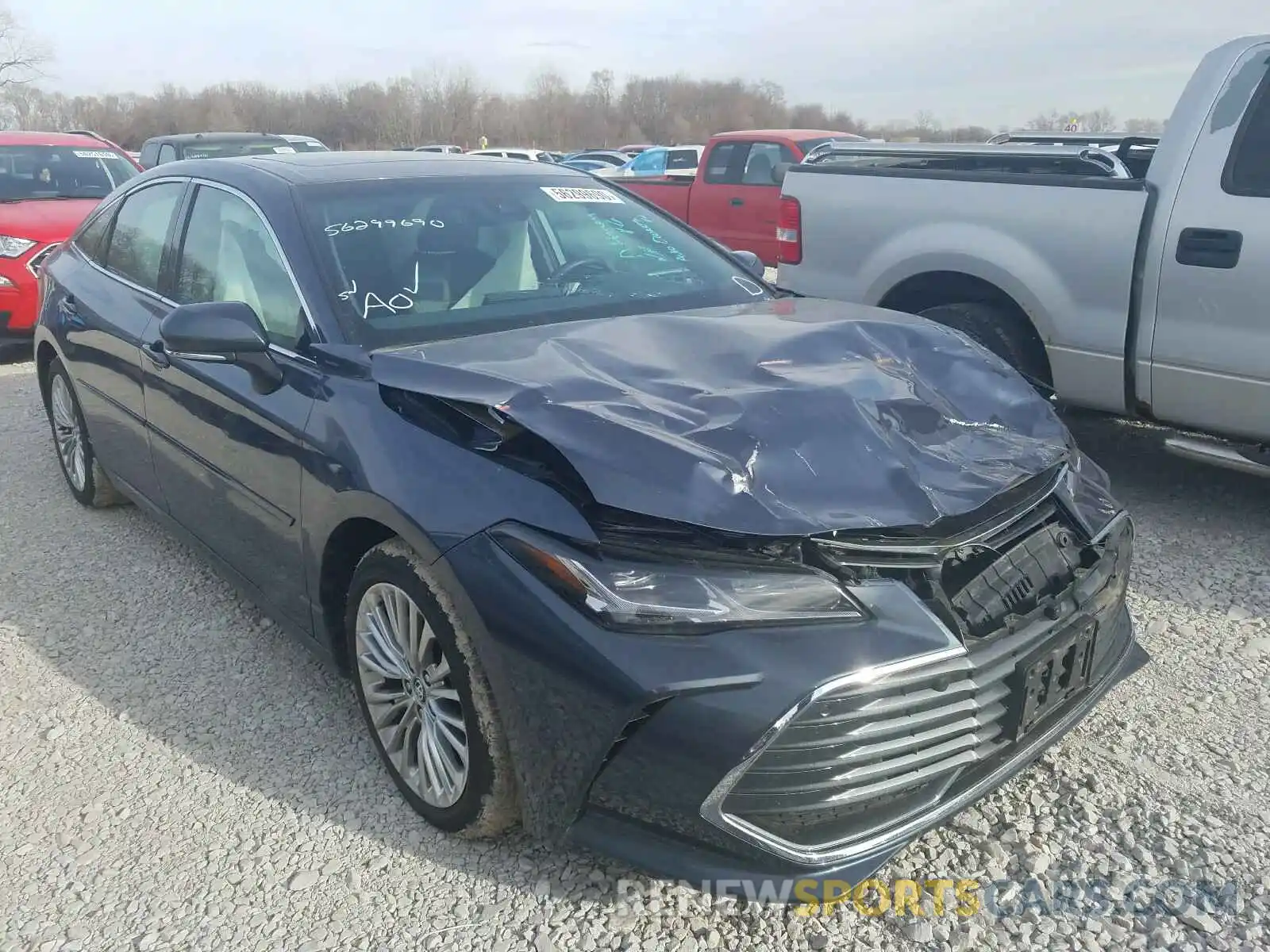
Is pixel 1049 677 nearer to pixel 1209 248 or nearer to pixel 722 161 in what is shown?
pixel 1209 248

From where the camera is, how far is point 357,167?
3475 millimetres

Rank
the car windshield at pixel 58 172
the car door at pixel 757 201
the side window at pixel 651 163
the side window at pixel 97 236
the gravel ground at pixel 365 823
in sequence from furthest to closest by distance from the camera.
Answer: the side window at pixel 651 163 → the car door at pixel 757 201 → the car windshield at pixel 58 172 → the side window at pixel 97 236 → the gravel ground at pixel 365 823

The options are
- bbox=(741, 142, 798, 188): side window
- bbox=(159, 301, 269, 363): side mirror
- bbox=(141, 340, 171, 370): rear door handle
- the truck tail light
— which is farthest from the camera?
bbox=(741, 142, 798, 188): side window

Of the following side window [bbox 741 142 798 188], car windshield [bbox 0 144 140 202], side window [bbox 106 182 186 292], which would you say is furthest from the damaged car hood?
side window [bbox 741 142 798 188]

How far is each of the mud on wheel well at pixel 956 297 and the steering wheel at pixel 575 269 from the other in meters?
1.69

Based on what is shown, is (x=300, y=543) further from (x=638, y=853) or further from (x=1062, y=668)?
(x=1062, y=668)

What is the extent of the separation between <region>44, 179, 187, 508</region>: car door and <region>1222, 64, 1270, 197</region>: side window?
3984mm

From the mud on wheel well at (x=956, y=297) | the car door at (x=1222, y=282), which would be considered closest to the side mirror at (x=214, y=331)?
the mud on wheel well at (x=956, y=297)

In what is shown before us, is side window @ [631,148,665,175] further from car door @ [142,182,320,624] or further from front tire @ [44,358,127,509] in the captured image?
car door @ [142,182,320,624]

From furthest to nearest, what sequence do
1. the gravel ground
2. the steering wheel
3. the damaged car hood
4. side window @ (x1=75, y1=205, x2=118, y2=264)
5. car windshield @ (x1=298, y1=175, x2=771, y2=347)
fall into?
side window @ (x1=75, y1=205, x2=118, y2=264) → the steering wheel → car windshield @ (x1=298, y1=175, x2=771, y2=347) → the gravel ground → the damaged car hood

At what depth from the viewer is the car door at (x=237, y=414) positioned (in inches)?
114

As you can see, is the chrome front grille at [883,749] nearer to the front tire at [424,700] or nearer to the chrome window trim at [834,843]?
the chrome window trim at [834,843]

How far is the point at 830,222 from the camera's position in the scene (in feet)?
17.5

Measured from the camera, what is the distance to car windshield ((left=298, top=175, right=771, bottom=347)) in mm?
2984
